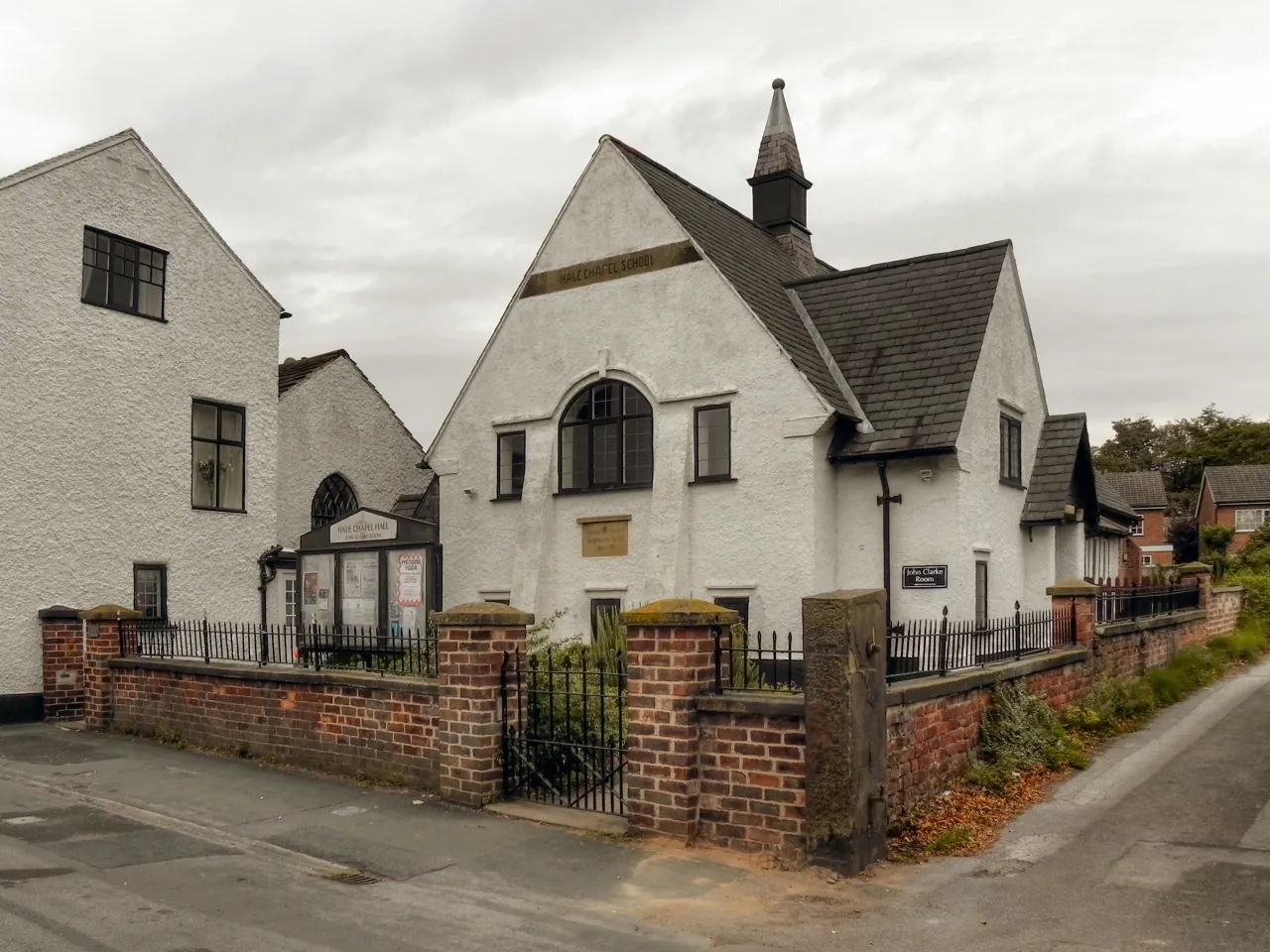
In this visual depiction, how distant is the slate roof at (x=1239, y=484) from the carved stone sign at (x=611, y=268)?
5569cm

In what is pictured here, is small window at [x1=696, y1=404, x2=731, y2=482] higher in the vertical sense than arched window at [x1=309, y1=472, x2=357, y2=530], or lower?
higher

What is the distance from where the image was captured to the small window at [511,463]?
62.0 ft

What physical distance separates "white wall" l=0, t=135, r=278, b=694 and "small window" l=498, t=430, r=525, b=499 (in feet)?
13.1

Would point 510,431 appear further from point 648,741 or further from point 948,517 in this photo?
point 648,741

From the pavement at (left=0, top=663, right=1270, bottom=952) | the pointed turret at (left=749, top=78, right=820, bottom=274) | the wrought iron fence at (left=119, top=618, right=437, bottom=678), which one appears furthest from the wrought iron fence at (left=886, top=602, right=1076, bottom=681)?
the pointed turret at (left=749, top=78, right=820, bottom=274)

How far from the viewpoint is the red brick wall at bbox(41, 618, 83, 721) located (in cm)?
1505

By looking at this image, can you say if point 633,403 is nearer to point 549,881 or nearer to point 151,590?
point 151,590

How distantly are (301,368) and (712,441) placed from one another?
30.3 ft

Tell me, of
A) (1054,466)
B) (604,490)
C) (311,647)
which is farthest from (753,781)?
(1054,466)

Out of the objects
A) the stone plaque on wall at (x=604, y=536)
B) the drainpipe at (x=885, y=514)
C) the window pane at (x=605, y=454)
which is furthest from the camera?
the window pane at (x=605, y=454)

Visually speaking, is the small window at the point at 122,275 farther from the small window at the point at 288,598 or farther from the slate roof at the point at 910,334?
the slate roof at the point at 910,334

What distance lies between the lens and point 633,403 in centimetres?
1778

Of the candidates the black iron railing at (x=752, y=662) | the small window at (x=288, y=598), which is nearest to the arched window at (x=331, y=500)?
the small window at (x=288, y=598)

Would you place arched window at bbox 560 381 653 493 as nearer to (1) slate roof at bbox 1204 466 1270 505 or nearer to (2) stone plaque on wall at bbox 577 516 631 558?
(2) stone plaque on wall at bbox 577 516 631 558
